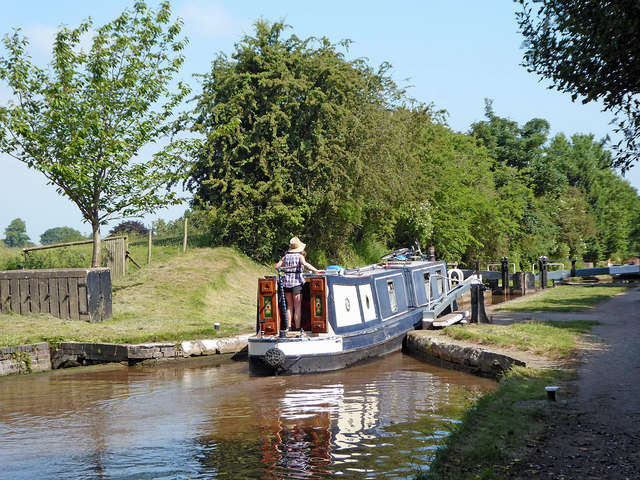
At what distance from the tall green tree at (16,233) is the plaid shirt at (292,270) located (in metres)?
88.6

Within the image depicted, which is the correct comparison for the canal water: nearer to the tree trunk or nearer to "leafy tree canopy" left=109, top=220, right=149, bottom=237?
the tree trunk

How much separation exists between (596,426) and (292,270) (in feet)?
22.8

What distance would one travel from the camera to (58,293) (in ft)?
51.1

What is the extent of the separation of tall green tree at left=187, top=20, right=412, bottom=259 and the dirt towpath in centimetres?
1480

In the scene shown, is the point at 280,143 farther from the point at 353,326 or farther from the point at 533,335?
the point at 533,335

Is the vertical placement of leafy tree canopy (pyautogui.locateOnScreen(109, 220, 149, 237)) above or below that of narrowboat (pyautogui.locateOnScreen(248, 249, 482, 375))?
above

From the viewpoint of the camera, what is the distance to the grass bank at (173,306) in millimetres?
13977

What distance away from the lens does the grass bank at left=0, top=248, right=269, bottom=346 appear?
45.9 feet

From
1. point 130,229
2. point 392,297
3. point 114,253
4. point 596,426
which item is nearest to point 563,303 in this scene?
point 392,297

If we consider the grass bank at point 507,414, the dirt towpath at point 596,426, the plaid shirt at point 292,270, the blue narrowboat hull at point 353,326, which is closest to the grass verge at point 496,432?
the grass bank at point 507,414

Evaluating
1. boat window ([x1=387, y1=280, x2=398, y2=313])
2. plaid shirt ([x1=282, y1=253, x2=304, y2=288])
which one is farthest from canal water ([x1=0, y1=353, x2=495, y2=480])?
boat window ([x1=387, y1=280, x2=398, y2=313])

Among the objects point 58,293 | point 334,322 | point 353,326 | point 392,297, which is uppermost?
point 58,293

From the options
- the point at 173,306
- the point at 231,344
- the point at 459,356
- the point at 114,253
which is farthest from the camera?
the point at 114,253

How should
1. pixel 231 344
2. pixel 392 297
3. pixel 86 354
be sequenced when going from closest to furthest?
pixel 86 354 → pixel 231 344 → pixel 392 297
